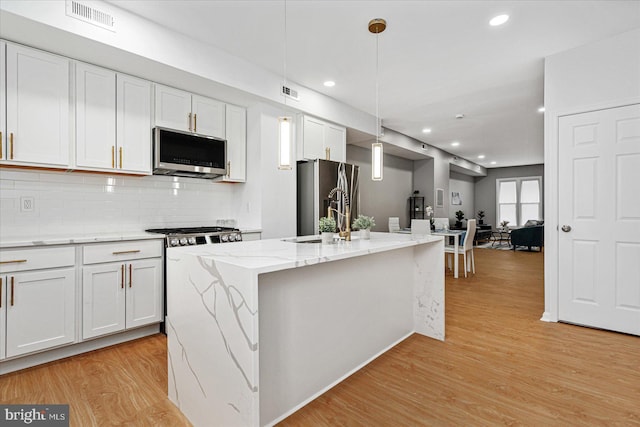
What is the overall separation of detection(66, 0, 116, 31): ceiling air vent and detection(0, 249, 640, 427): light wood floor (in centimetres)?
260

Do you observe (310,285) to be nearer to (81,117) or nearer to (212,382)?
(212,382)

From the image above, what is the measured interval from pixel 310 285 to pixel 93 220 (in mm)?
2439

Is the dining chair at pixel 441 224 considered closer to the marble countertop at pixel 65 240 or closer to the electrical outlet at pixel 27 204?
the marble countertop at pixel 65 240

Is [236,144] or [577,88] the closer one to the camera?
[577,88]

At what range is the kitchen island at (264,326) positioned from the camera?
57.0 inches

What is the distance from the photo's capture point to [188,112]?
3.48 meters

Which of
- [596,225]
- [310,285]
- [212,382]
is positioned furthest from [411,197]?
[212,382]

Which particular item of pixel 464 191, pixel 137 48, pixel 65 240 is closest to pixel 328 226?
pixel 65 240

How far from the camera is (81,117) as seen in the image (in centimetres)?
276

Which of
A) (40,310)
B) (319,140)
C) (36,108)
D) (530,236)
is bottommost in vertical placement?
(40,310)

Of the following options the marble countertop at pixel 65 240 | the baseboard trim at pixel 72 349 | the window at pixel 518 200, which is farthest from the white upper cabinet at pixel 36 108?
the window at pixel 518 200

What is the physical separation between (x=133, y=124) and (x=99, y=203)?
84 cm

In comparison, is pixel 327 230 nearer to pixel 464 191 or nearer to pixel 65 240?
pixel 65 240

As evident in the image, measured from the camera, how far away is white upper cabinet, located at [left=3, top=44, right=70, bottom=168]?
2.42 meters
